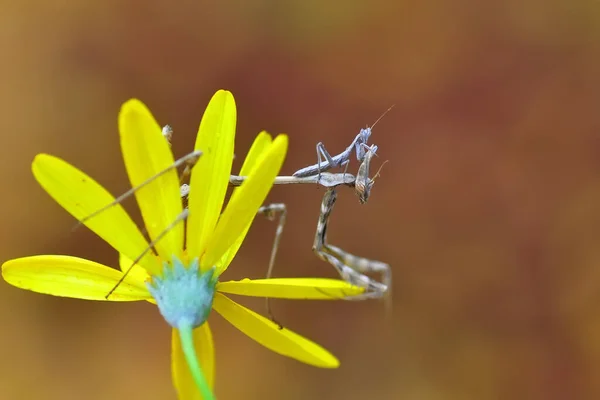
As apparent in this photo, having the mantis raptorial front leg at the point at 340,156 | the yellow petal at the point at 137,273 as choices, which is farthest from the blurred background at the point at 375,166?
the yellow petal at the point at 137,273

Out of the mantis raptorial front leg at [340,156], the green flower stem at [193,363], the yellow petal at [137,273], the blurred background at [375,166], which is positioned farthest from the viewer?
the blurred background at [375,166]

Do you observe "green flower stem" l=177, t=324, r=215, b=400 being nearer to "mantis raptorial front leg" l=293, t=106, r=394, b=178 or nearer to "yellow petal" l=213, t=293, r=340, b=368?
"yellow petal" l=213, t=293, r=340, b=368

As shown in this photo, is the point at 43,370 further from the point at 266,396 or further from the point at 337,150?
the point at 337,150

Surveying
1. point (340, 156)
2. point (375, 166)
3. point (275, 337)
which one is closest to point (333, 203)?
point (340, 156)

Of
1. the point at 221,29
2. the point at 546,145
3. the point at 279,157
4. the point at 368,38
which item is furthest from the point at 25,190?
the point at 546,145

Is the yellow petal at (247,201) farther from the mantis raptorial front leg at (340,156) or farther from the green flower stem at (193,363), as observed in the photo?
the mantis raptorial front leg at (340,156)
